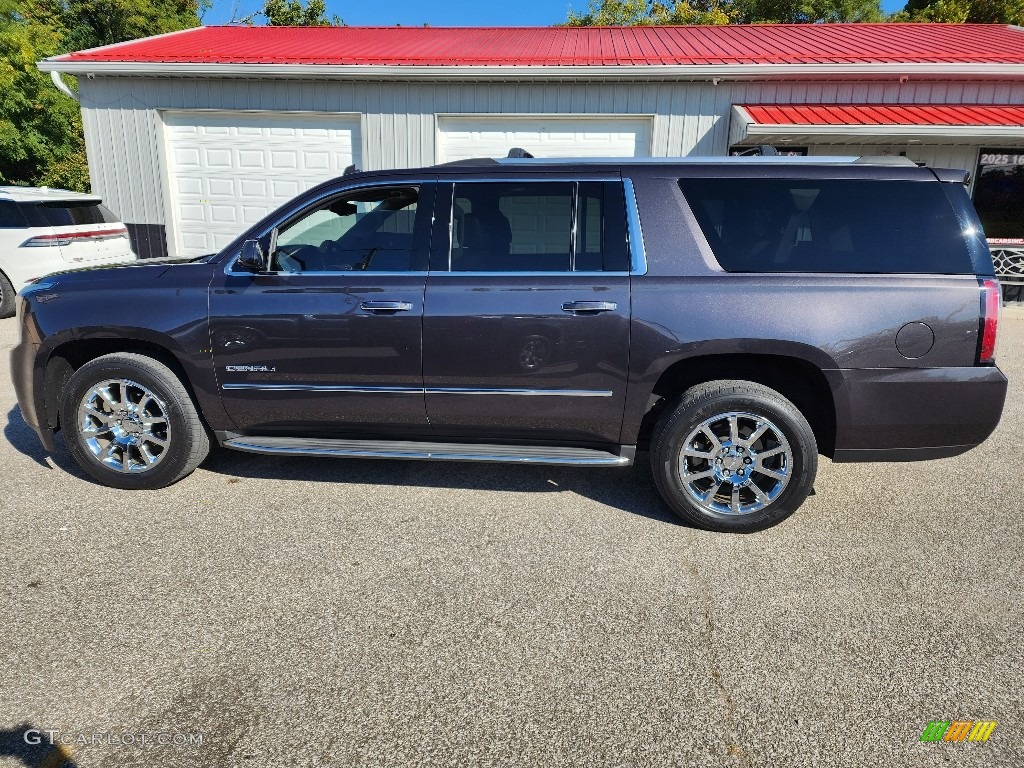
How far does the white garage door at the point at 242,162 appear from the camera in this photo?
11445mm

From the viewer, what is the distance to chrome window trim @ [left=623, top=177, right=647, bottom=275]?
3707 millimetres

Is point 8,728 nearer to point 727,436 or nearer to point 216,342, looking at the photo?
point 216,342

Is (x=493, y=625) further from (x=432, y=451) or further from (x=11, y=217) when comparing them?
(x=11, y=217)

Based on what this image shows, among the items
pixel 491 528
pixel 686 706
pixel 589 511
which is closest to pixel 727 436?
pixel 589 511

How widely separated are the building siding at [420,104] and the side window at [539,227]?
7.86 m

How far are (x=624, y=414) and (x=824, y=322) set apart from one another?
3.65 ft

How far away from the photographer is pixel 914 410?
3.54 metres

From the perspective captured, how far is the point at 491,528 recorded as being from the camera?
376 centimetres

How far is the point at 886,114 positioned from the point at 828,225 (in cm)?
864

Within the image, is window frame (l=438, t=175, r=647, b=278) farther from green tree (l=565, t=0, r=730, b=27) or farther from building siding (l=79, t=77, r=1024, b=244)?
green tree (l=565, t=0, r=730, b=27)

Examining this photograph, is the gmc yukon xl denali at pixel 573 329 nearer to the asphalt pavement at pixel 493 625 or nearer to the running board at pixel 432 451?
the running board at pixel 432 451

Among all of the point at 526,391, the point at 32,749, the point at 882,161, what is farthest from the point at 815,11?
the point at 32,749

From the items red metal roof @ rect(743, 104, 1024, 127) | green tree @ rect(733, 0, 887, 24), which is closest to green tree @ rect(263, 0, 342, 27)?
green tree @ rect(733, 0, 887, 24)

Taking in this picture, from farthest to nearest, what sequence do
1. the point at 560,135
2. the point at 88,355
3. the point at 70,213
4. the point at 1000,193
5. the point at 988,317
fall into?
1. the point at 1000,193
2. the point at 560,135
3. the point at 70,213
4. the point at 88,355
5. the point at 988,317
